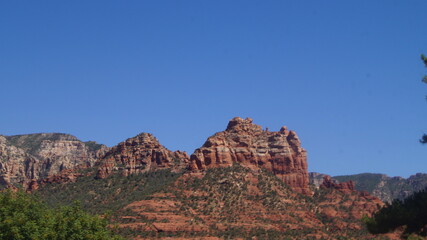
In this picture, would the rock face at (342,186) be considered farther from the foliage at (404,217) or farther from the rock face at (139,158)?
the foliage at (404,217)

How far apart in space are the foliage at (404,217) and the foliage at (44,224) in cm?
2795

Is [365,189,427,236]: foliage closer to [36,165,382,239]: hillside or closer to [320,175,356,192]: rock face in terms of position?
[36,165,382,239]: hillside

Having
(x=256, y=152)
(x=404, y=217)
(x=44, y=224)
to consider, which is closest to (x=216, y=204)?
(x=256, y=152)

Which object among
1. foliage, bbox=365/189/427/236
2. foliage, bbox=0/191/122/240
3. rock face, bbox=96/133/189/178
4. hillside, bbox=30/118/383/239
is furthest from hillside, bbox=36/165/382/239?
foliage, bbox=365/189/427/236

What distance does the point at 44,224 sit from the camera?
2346 inches

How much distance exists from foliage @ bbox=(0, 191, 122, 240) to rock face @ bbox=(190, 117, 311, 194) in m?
75.2

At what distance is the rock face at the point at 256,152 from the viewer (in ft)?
466

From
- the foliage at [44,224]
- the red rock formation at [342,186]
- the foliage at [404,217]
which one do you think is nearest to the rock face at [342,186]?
the red rock formation at [342,186]

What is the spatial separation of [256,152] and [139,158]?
27493 millimetres

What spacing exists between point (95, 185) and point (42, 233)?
85.8 meters

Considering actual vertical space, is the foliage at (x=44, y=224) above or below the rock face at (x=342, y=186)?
below

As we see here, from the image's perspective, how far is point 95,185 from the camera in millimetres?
→ 142625

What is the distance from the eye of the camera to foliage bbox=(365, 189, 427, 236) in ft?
135

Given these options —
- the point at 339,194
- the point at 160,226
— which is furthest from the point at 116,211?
the point at 339,194
